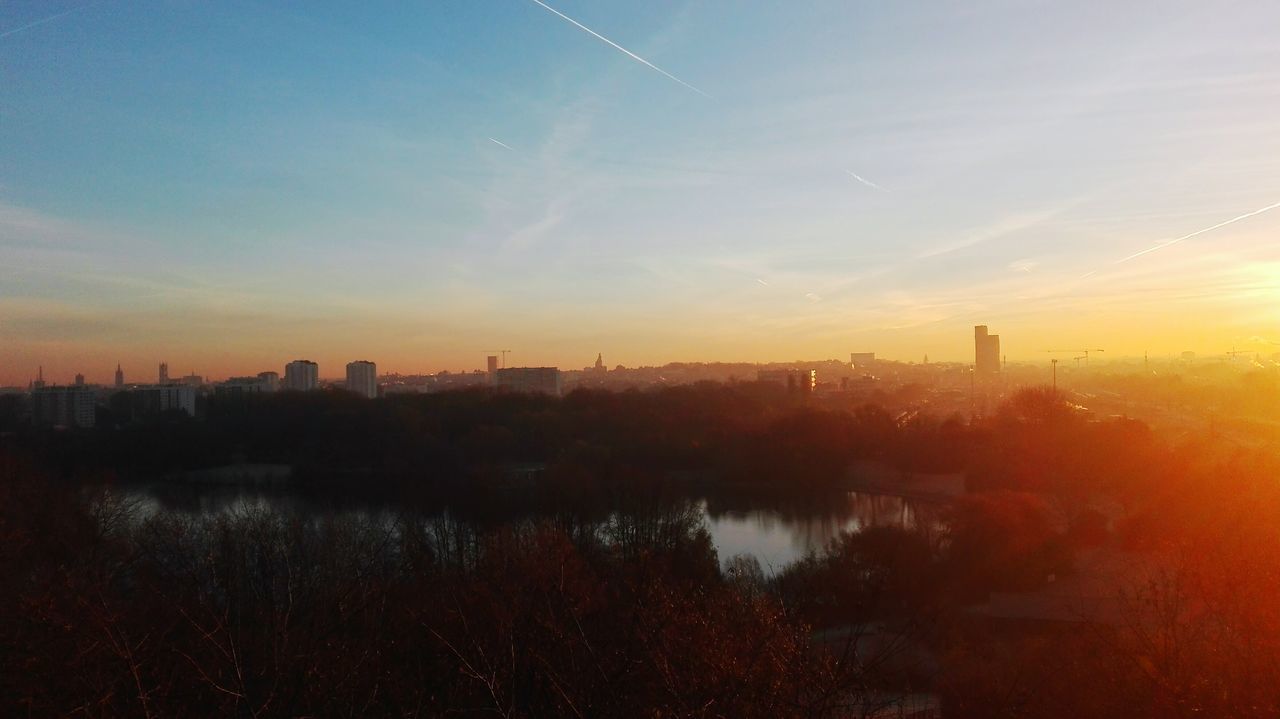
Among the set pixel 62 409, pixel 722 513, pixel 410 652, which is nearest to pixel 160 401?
pixel 62 409

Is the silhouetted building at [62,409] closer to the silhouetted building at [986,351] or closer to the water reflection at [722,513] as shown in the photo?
the water reflection at [722,513]

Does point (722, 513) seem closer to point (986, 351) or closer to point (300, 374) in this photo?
point (986, 351)

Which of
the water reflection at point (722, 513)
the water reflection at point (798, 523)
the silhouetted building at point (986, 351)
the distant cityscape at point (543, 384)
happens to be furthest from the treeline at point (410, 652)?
the silhouetted building at point (986, 351)

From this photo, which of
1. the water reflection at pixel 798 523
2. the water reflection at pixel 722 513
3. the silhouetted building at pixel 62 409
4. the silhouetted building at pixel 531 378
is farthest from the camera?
the silhouetted building at pixel 531 378

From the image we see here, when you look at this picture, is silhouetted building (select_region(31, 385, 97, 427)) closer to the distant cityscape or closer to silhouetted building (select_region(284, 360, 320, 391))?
the distant cityscape

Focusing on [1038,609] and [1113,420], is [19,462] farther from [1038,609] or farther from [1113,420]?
[1113,420]
